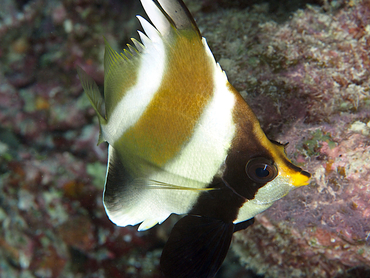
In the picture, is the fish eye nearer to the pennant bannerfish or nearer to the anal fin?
the pennant bannerfish

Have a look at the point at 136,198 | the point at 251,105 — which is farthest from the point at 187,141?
the point at 251,105

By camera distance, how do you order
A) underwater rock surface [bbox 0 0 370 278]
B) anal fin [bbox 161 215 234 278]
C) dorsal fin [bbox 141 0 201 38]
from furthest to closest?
underwater rock surface [bbox 0 0 370 278] → anal fin [bbox 161 215 234 278] → dorsal fin [bbox 141 0 201 38]

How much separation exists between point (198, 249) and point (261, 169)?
0.55 metres

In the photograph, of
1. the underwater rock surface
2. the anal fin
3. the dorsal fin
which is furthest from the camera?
the underwater rock surface

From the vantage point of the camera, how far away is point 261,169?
1052 mm

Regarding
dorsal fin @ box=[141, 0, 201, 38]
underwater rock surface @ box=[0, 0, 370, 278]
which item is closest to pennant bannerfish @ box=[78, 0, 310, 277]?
dorsal fin @ box=[141, 0, 201, 38]

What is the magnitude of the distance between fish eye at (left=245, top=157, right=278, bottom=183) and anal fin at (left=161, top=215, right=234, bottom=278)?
0.32m

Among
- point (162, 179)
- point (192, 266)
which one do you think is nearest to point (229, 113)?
point (162, 179)

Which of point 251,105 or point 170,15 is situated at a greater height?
point 170,15

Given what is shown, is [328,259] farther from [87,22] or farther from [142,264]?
[87,22]

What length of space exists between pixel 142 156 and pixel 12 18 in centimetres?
269

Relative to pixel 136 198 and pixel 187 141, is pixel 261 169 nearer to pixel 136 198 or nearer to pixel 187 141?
pixel 187 141

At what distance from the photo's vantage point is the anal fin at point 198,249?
1204mm

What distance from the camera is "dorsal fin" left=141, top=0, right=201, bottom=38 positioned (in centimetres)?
101
